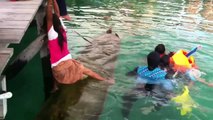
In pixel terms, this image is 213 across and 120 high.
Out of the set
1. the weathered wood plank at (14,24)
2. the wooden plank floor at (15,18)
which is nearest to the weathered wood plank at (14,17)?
the wooden plank floor at (15,18)

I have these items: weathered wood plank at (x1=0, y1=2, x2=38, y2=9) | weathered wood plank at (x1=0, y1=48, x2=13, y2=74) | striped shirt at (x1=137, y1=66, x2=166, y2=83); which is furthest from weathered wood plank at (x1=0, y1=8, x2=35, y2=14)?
striped shirt at (x1=137, y1=66, x2=166, y2=83)

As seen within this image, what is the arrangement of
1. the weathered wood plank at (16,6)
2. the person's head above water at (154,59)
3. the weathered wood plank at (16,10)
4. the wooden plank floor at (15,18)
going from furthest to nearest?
the person's head above water at (154,59), the weathered wood plank at (16,6), the weathered wood plank at (16,10), the wooden plank floor at (15,18)

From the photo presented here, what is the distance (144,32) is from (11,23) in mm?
8154

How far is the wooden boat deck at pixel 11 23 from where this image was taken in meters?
3.68

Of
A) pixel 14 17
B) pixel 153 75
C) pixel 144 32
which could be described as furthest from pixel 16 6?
pixel 144 32

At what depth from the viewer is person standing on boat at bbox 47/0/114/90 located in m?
5.83

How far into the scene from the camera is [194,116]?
6582 mm

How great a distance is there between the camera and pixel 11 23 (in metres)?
4.64

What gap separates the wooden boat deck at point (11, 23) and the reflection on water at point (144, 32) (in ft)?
7.95

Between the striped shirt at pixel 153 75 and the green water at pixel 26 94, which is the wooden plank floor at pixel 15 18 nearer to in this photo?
the green water at pixel 26 94

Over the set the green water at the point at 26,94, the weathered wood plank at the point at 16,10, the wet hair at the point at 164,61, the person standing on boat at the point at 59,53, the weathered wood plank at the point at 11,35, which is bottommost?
the green water at the point at 26,94

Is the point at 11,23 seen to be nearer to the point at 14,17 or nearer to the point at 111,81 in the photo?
the point at 14,17

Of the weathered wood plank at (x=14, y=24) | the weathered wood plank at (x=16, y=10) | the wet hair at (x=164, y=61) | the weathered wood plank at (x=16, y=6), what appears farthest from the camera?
the wet hair at (x=164, y=61)

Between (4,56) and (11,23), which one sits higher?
(11,23)
